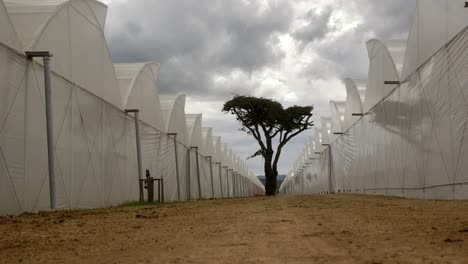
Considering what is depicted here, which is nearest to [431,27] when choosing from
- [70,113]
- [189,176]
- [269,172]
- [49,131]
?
[70,113]

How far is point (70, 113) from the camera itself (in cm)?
1620

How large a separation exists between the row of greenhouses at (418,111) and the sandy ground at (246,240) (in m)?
6.65

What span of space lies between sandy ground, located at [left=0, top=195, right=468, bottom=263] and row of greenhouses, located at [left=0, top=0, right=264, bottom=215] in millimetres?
3467

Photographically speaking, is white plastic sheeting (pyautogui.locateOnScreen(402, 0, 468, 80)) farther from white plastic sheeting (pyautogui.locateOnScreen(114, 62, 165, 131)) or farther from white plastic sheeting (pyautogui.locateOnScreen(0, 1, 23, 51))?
white plastic sheeting (pyautogui.locateOnScreen(114, 62, 165, 131))

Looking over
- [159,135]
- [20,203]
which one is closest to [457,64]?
[20,203]

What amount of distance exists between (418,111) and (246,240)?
1459 centimetres

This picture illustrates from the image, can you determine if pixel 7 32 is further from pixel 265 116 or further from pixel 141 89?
pixel 265 116

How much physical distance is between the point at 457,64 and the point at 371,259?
1171 cm

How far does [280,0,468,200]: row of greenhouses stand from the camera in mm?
15055

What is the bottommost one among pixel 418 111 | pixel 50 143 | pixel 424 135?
pixel 50 143

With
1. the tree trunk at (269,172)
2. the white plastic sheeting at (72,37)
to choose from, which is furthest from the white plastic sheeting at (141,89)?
the tree trunk at (269,172)

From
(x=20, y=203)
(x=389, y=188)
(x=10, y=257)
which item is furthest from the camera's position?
(x=389, y=188)

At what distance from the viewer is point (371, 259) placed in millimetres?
4777

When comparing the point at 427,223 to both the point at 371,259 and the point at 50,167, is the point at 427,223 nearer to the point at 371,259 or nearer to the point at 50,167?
the point at 371,259
